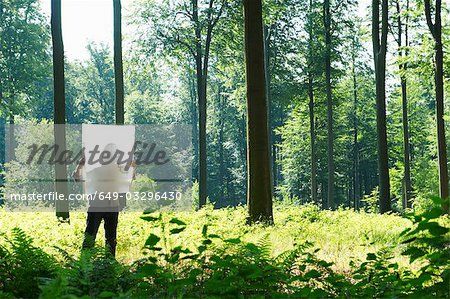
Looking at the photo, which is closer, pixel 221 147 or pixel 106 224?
pixel 106 224

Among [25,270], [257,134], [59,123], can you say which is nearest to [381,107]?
[257,134]

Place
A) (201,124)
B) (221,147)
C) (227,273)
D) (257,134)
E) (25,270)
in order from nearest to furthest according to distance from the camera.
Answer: (227,273) < (25,270) < (257,134) < (201,124) < (221,147)

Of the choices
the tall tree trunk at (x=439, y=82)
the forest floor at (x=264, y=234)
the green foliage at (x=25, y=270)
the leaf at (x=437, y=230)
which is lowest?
the forest floor at (x=264, y=234)

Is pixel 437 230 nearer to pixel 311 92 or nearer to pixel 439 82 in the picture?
pixel 439 82

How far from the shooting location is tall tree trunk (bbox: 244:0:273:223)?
1128 centimetres

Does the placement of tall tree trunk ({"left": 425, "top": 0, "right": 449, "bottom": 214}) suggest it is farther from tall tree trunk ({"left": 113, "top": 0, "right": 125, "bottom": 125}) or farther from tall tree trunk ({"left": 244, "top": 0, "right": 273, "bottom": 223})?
tall tree trunk ({"left": 113, "top": 0, "right": 125, "bottom": 125})

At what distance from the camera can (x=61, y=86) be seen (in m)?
13.4

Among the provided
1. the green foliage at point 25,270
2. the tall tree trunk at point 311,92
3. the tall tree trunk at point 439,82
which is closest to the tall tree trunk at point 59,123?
the green foliage at point 25,270

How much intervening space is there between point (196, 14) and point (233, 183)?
34.6 metres

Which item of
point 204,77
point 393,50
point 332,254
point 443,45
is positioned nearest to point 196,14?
point 204,77

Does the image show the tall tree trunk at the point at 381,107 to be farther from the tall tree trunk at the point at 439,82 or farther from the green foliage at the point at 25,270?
the green foliage at the point at 25,270

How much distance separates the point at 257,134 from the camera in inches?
447

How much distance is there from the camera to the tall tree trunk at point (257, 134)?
1128cm

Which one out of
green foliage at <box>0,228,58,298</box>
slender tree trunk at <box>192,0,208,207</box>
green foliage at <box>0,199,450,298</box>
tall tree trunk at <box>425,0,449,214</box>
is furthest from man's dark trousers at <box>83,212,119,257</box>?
slender tree trunk at <box>192,0,208,207</box>
